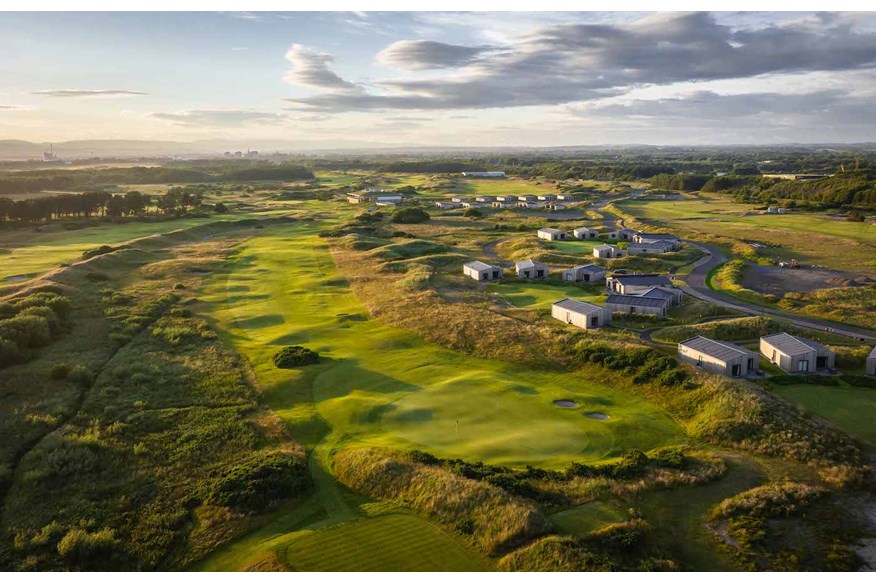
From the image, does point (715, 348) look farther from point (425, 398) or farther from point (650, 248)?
point (650, 248)

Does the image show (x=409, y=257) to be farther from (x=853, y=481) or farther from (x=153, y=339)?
(x=853, y=481)

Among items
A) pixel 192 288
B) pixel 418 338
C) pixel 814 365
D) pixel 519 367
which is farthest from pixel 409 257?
pixel 814 365

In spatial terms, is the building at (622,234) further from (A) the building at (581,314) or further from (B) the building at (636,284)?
(A) the building at (581,314)

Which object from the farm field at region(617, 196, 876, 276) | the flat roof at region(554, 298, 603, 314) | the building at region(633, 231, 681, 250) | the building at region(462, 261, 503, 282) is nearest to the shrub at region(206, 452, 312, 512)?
the flat roof at region(554, 298, 603, 314)

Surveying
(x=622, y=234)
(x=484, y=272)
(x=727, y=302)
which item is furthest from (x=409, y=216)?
(x=727, y=302)

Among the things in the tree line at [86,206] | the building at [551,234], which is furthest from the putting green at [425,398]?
the tree line at [86,206]
